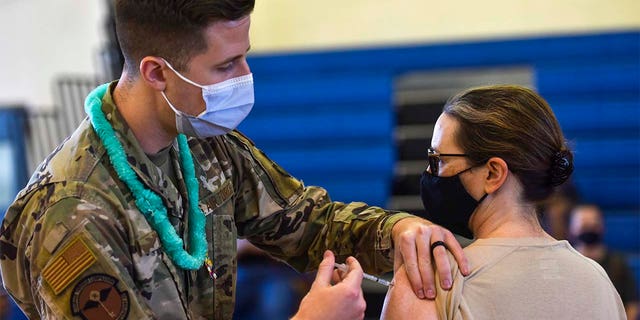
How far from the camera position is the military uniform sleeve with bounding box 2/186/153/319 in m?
1.54

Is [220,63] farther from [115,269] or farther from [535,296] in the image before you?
[535,296]

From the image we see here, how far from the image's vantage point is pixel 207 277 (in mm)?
1860

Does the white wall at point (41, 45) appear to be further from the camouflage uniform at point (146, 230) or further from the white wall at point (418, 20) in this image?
the camouflage uniform at point (146, 230)

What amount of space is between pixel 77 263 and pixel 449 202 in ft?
2.47

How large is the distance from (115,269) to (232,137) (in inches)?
22.6

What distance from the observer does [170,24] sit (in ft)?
5.42

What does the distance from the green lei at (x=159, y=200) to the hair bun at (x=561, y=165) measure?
738 mm

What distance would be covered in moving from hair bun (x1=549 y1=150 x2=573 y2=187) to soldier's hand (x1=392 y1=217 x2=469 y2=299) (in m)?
0.24

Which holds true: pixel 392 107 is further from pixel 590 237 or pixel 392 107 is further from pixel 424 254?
pixel 424 254

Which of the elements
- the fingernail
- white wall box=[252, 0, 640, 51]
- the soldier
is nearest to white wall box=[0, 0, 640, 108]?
white wall box=[252, 0, 640, 51]

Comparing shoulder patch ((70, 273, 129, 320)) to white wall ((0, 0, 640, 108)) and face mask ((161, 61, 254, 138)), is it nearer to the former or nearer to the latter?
face mask ((161, 61, 254, 138))

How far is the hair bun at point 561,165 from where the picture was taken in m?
1.68

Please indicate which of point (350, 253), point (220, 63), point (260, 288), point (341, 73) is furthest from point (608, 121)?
point (220, 63)

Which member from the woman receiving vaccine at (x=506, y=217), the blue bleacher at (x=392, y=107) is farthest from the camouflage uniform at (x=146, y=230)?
the blue bleacher at (x=392, y=107)
